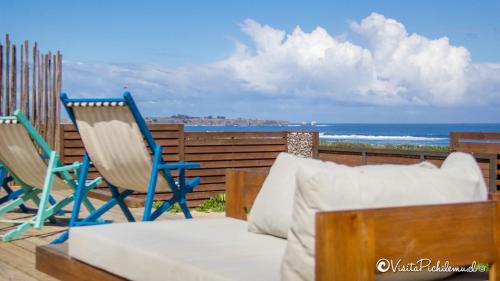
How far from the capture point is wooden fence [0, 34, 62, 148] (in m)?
8.86

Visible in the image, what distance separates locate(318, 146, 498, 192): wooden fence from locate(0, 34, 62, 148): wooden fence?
3.82m

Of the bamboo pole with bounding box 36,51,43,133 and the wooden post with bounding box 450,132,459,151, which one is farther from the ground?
the bamboo pole with bounding box 36,51,43,133

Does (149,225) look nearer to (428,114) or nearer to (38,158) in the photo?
(38,158)

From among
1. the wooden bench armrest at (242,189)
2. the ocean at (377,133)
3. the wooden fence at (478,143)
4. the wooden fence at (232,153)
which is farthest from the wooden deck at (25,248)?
the ocean at (377,133)

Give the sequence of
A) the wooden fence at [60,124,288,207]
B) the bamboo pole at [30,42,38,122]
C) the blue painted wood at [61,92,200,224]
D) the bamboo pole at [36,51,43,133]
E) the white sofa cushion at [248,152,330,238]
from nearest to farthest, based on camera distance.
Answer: the white sofa cushion at [248,152,330,238] < the blue painted wood at [61,92,200,224] < the bamboo pole at [30,42,38,122] < the bamboo pole at [36,51,43,133] < the wooden fence at [60,124,288,207]

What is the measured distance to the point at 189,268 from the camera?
242 centimetres

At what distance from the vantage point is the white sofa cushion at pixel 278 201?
2919 mm

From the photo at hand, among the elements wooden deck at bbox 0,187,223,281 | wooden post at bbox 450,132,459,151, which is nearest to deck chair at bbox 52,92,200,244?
wooden deck at bbox 0,187,223,281

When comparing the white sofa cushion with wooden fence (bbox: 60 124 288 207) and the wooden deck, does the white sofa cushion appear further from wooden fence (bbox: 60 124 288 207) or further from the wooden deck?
wooden fence (bbox: 60 124 288 207)

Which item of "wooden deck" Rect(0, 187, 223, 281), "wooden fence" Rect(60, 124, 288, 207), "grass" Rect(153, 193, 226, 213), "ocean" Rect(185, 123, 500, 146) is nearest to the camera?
"wooden deck" Rect(0, 187, 223, 281)

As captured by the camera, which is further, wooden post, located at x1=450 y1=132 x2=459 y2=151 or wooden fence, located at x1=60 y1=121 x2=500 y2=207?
wooden post, located at x1=450 y1=132 x2=459 y2=151

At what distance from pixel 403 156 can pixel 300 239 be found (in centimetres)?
777

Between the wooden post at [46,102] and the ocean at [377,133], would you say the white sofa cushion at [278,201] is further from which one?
the ocean at [377,133]

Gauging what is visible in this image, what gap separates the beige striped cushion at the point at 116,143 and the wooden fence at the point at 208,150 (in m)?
4.65
